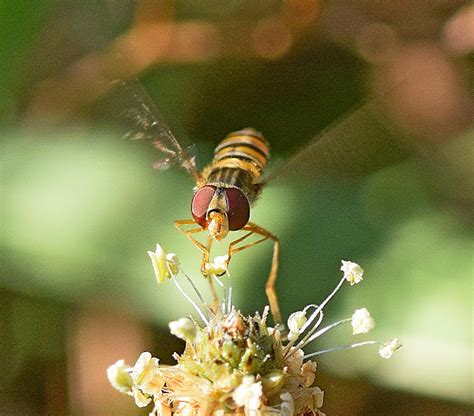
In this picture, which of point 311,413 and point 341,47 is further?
point 341,47

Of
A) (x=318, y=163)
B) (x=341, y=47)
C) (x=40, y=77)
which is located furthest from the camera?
(x=341, y=47)

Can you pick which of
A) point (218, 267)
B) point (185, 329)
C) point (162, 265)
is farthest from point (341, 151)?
point (185, 329)

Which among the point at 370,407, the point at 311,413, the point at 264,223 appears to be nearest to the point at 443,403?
the point at 370,407

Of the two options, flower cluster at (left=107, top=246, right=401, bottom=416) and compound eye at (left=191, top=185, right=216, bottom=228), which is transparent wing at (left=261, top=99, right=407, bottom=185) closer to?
compound eye at (left=191, top=185, right=216, bottom=228)

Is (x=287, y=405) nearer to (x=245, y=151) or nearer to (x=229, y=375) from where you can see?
(x=229, y=375)

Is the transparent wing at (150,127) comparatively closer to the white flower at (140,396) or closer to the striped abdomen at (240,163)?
the striped abdomen at (240,163)

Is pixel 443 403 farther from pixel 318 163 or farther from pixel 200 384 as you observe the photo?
pixel 200 384
